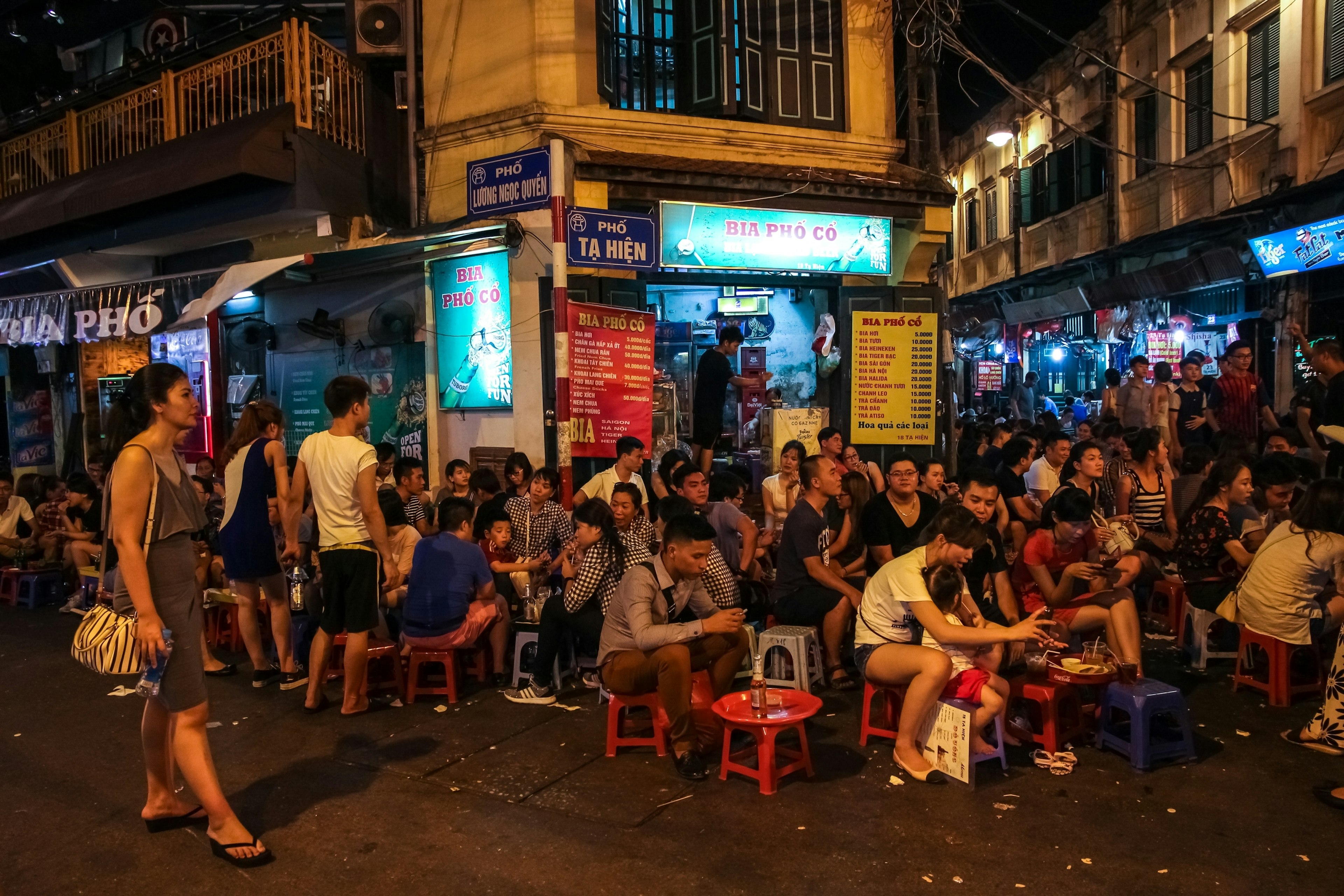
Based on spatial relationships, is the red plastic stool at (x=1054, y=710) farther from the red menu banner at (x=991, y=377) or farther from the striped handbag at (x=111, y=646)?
the red menu banner at (x=991, y=377)

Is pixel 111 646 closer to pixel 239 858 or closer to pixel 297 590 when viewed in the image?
pixel 239 858

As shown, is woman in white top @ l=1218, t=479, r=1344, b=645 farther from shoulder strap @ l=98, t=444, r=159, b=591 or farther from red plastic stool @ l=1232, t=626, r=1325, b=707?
shoulder strap @ l=98, t=444, r=159, b=591

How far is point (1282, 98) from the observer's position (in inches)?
558

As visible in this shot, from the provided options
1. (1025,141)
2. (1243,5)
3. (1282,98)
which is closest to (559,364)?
(1282,98)

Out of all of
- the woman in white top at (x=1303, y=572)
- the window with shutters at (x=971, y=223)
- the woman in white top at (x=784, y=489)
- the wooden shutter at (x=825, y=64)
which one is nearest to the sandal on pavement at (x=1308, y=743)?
the woman in white top at (x=1303, y=572)

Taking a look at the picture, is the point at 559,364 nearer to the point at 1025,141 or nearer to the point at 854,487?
the point at 854,487

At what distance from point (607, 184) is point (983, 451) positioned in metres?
5.92

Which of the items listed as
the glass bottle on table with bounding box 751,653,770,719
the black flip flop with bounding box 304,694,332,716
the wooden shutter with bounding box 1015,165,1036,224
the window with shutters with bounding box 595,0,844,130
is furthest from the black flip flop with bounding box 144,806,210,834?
the wooden shutter with bounding box 1015,165,1036,224

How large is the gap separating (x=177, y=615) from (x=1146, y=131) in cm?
1915

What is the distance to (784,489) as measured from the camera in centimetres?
899

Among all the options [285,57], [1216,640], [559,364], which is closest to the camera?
[1216,640]

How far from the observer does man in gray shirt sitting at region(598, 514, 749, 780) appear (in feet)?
17.1

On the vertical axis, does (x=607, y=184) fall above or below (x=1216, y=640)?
above

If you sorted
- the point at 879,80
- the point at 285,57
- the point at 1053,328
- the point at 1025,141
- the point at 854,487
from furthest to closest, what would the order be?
the point at 1025,141 → the point at 1053,328 → the point at 879,80 → the point at 285,57 → the point at 854,487
